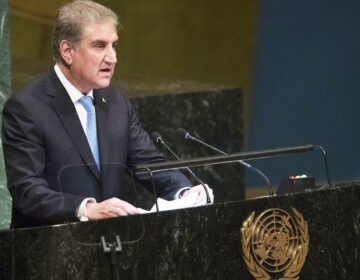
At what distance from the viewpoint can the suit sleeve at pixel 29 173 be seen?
12.4 ft

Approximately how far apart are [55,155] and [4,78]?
1645 millimetres

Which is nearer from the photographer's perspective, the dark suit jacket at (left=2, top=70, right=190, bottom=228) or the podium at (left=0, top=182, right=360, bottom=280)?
the podium at (left=0, top=182, right=360, bottom=280)

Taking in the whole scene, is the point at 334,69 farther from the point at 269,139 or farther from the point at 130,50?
the point at 130,50

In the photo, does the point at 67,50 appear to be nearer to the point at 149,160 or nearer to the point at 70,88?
the point at 70,88

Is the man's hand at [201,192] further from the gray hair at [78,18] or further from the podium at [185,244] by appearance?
the gray hair at [78,18]

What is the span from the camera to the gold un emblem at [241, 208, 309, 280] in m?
3.73

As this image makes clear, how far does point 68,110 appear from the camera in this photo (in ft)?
13.7

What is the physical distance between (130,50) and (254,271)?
11.2 feet

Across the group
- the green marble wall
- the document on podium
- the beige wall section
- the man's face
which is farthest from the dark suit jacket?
the beige wall section

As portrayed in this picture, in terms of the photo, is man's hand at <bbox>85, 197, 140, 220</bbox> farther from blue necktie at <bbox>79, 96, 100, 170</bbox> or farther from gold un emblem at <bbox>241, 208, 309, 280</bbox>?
blue necktie at <bbox>79, 96, 100, 170</bbox>

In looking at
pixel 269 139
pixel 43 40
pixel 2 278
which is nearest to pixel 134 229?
pixel 2 278

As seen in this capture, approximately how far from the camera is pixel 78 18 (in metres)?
4.19

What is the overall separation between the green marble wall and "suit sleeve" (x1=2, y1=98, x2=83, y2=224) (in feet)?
4.88

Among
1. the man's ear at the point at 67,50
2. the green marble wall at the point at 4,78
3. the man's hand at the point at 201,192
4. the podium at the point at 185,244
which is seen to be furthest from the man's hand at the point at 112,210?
the green marble wall at the point at 4,78
